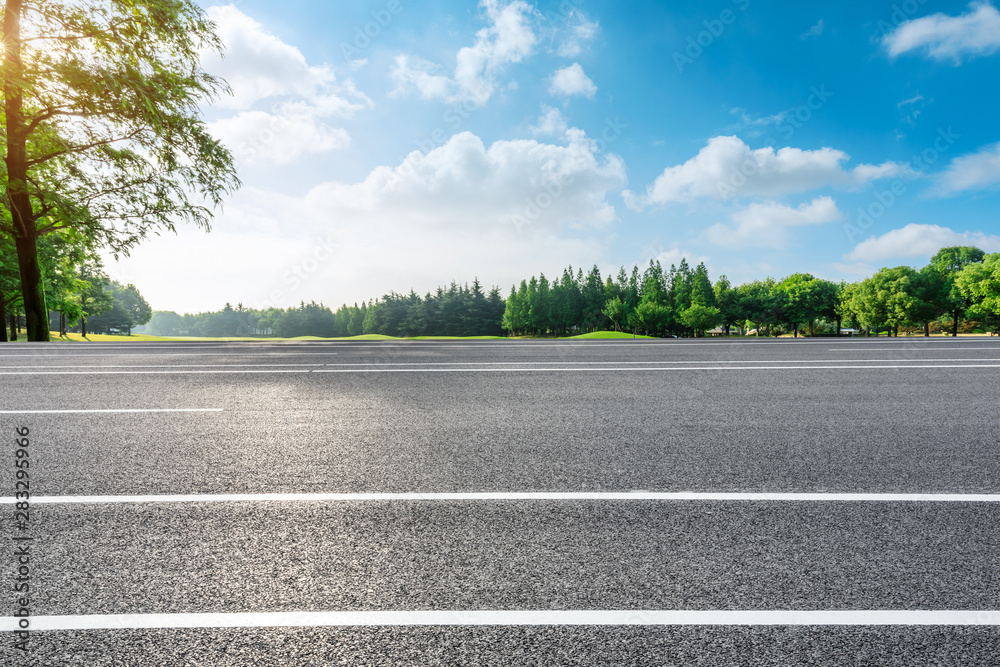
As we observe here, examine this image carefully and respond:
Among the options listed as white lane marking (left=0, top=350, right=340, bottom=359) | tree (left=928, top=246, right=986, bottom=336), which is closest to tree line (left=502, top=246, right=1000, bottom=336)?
tree (left=928, top=246, right=986, bottom=336)

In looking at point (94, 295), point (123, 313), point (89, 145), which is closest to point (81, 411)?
point (89, 145)

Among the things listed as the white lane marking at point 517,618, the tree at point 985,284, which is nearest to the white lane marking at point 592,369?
the white lane marking at point 517,618

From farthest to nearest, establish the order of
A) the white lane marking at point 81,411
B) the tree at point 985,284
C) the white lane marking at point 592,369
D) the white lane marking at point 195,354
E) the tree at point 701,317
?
the tree at point 701,317 → the tree at point 985,284 → the white lane marking at point 195,354 → the white lane marking at point 592,369 → the white lane marking at point 81,411

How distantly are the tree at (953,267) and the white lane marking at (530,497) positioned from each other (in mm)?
94570

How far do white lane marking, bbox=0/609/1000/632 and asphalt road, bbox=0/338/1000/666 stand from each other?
1.3 inches

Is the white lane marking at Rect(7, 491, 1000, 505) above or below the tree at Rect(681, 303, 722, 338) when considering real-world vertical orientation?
below

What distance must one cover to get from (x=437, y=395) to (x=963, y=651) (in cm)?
597

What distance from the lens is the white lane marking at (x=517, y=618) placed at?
2.28 m

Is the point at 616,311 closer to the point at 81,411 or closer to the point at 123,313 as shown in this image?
the point at 81,411

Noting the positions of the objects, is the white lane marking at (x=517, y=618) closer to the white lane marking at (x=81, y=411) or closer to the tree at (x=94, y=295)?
the white lane marking at (x=81, y=411)

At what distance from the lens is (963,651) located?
212 centimetres

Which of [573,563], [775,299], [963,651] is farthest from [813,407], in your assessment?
[775,299]

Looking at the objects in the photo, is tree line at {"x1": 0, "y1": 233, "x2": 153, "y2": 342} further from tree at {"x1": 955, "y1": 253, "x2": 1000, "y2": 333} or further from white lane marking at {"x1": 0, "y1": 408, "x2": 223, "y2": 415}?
tree at {"x1": 955, "y1": 253, "x2": 1000, "y2": 333}

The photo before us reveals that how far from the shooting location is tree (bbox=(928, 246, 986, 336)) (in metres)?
74.9
